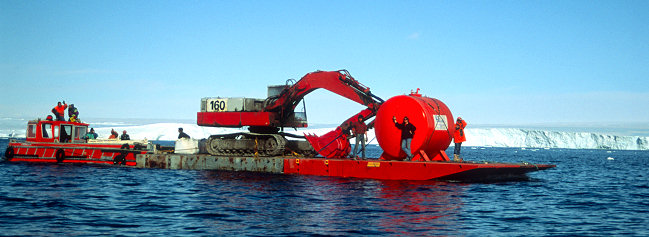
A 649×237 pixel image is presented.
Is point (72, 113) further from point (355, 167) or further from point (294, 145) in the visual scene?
point (355, 167)

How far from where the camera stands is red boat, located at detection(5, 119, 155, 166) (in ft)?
106

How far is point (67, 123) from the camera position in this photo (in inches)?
1328

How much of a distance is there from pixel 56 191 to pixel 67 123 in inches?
632

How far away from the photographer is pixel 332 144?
27203mm

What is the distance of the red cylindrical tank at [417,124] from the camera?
2375 centimetres

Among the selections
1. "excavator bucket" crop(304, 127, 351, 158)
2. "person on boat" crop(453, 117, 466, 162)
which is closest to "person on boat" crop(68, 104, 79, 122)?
"excavator bucket" crop(304, 127, 351, 158)

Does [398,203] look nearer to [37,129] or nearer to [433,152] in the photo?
[433,152]

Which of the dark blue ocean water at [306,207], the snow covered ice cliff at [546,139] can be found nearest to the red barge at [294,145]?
the dark blue ocean water at [306,207]

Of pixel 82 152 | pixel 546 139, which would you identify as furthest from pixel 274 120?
pixel 546 139

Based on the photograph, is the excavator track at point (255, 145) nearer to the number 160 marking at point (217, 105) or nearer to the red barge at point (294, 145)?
the red barge at point (294, 145)

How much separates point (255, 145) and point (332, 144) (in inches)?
165

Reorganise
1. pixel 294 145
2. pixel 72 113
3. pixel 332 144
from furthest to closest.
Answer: pixel 72 113 < pixel 294 145 < pixel 332 144

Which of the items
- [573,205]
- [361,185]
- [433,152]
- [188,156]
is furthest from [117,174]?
[573,205]

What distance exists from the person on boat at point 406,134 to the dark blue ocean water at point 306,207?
220cm
